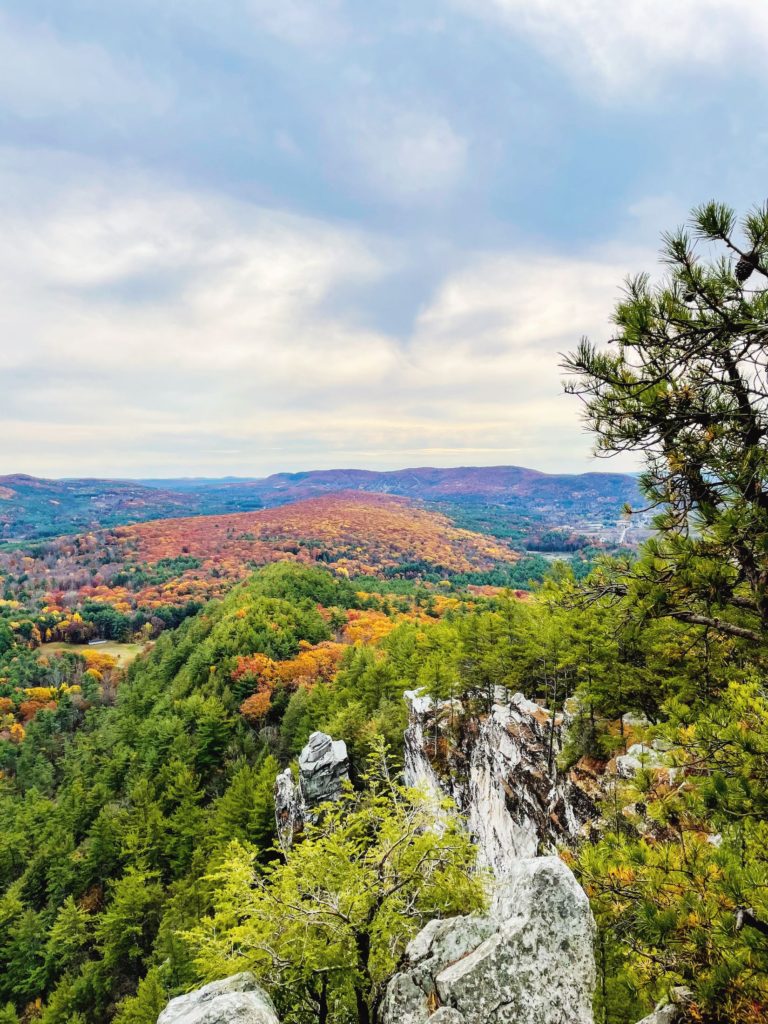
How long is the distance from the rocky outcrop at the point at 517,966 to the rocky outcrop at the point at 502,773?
5752mm

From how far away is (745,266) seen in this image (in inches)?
149

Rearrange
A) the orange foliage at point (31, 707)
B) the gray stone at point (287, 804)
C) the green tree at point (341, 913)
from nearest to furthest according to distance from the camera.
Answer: the green tree at point (341, 913)
the gray stone at point (287, 804)
the orange foliage at point (31, 707)

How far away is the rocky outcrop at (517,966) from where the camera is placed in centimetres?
545

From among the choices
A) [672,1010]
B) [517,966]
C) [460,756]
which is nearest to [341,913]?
[517,966]

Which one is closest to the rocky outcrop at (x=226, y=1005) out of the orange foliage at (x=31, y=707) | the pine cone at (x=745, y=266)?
the pine cone at (x=745, y=266)

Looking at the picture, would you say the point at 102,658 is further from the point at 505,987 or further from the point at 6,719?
the point at 505,987

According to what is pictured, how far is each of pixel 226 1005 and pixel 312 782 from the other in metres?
18.3

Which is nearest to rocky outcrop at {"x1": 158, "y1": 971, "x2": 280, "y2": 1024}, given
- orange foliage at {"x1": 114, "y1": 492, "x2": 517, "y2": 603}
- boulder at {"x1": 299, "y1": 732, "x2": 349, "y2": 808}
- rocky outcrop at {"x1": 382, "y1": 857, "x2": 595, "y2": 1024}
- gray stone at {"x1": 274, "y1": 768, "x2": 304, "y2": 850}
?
rocky outcrop at {"x1": 382, "y1": 857, "x2": 595, "y2": 1024}

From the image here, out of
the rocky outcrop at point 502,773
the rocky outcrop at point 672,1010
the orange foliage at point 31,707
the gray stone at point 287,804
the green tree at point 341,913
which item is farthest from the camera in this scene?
the orange foliage at point 31,707

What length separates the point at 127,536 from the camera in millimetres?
148500

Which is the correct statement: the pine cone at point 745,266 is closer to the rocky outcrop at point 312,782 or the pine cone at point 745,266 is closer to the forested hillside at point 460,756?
the forested hillside at point 460,756

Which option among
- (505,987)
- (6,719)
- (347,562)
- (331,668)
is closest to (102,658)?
(6,719)

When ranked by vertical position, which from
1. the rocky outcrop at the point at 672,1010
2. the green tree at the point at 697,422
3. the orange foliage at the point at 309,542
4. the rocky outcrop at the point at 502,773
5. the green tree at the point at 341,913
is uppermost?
the green tree at the point at 697,422

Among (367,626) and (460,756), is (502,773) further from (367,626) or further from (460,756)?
(367,626)
